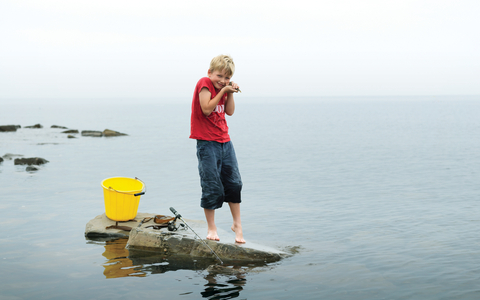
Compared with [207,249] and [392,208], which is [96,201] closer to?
[207,249]

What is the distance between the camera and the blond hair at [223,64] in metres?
6.03

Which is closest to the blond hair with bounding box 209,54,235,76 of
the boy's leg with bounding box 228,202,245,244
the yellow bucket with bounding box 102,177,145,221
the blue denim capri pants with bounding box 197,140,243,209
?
the blue denim capri pants with bounding box 197,140,243,209

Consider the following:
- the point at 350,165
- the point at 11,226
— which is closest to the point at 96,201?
the point at 11,226

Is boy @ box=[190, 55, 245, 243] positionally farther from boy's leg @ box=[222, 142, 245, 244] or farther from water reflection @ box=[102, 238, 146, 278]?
water reflection @ box=[102, 238, 146, 278]

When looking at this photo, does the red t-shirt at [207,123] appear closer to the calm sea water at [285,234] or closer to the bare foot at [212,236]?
the bare foot at [212,236]

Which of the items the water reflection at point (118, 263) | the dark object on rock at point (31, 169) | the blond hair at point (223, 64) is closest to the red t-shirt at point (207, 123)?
the blond hair at point (223, 64)

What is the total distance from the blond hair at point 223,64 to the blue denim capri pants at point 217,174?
1.05m

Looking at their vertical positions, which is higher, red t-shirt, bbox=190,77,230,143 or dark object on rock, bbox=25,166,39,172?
red t-shirt, bbox=190,77,230,143

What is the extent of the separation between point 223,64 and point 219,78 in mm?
205

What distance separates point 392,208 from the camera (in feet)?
38.2

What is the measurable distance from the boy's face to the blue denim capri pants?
2.77ft

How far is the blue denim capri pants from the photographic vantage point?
6316mm

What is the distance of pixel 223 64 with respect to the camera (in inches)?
237

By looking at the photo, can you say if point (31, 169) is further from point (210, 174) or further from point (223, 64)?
point (223, 64)
